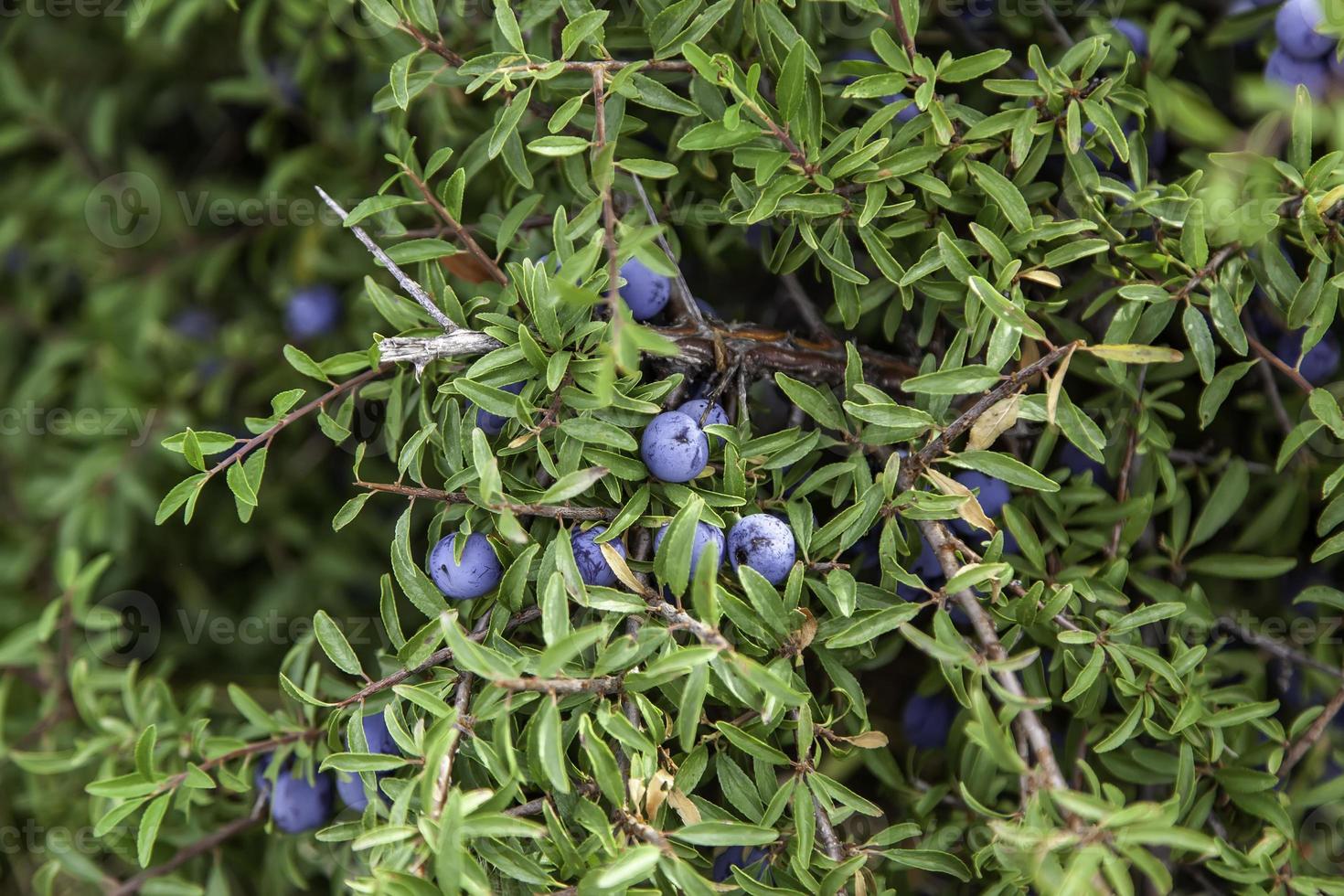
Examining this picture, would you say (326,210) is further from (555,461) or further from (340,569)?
(555,461)

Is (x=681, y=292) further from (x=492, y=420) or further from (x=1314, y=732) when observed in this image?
(x=1314, y=732)

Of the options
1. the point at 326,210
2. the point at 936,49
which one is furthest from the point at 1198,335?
the point at 326,210

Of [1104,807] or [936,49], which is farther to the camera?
[936,49]

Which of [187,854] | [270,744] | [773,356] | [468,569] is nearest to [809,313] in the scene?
[773,356]

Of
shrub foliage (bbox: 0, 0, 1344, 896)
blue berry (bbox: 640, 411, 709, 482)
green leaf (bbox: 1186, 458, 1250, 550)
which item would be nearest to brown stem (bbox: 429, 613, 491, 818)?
shrub foliage (bbox: 0, 0, 1344, 896)

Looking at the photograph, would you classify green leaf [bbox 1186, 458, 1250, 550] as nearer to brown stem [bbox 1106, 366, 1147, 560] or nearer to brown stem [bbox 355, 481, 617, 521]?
brown stem [bbox 1106, 366, 1147, 560]

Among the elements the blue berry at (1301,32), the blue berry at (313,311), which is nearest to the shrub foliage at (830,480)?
the blue berry at (1301,32)

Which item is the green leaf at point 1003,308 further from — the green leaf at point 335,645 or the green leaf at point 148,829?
the green leaf at point 148,829
